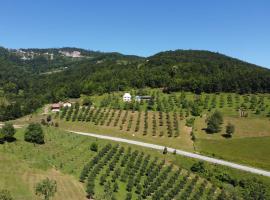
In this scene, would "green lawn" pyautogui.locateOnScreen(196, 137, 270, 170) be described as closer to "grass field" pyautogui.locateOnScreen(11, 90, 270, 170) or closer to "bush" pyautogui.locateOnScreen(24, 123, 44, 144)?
"grass field" pyautogui.locateOnScreen(11, 90, 270, 170)

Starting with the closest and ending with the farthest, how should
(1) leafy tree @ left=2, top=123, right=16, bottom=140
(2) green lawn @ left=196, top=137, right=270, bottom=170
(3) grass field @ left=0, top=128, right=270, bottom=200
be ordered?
(3) grass field @ left=0, top=128, right=270, bottom=200 < (2) green lawn @ left=196, top=137, right=270, bottom=170 < (1) leafy tree @ left=2, top=123, right=16, bottom=140

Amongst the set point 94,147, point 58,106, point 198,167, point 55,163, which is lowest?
point 55,163

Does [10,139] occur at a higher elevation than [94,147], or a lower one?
lower

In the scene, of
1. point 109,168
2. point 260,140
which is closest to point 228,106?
point 260,140

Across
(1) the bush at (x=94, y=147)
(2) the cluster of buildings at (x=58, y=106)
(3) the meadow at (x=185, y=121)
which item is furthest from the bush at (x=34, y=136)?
(2) the cluster of buildings at (x=58, y=106)

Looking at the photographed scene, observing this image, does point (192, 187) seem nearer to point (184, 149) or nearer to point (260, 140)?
point (184, 149)

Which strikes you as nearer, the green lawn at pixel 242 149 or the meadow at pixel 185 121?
the green lawn at pixel 242 149

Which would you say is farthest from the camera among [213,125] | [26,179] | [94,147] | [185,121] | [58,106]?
[58,106]

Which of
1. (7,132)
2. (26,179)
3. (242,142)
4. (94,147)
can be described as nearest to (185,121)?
(242,142)

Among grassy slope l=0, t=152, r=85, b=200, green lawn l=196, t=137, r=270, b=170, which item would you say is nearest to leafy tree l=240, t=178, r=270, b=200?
green lawn l=196, t=137, r=270, b=170

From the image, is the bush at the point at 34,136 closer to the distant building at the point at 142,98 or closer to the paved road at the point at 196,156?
the paved road at the point at 196,156

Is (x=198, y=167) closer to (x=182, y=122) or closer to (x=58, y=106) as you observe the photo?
(x=182, y=122)
